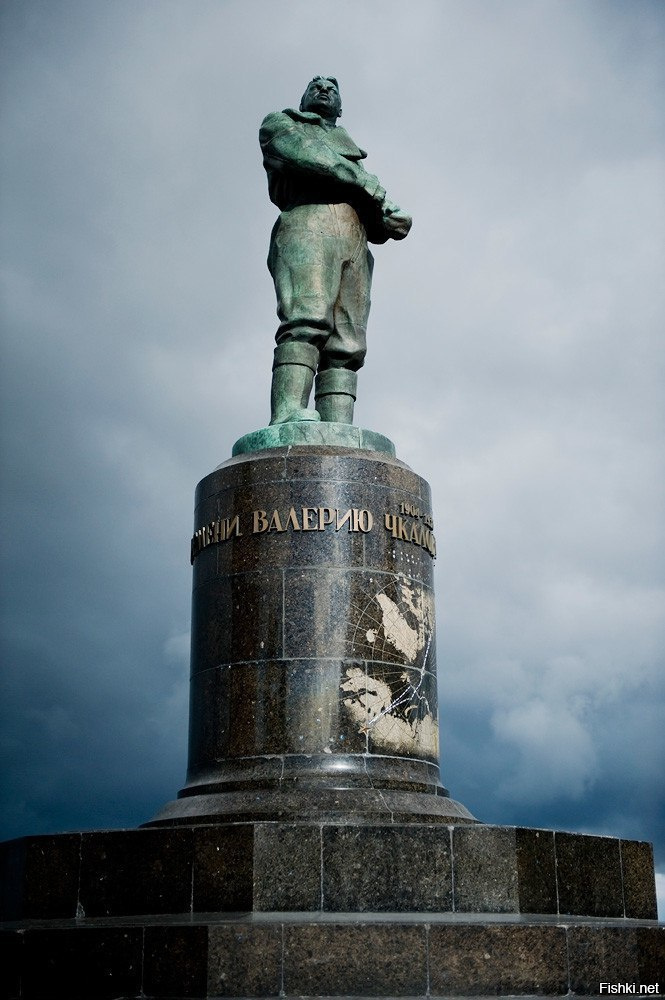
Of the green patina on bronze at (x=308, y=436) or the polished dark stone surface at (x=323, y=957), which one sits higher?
the green patina on bronze at (x=308, y=436)

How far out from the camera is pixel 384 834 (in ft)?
34.1

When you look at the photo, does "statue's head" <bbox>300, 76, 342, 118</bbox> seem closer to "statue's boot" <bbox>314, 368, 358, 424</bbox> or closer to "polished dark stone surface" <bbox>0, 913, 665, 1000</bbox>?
"statue's boot" <bbox>314, 368, 358, 424</bbox>

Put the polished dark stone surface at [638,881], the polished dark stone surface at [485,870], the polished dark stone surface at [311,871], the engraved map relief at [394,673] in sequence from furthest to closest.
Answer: the engraved map relief at [394,673]
the polished dark stone surface at [638,881]
the polished dark stone surface at [485,870]
the polished dark stone surface at [311,871]

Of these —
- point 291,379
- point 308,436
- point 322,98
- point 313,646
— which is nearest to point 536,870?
point 313,646

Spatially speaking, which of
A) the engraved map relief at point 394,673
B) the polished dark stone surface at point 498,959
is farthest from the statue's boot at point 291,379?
the polished dark stone surface at point 498,959

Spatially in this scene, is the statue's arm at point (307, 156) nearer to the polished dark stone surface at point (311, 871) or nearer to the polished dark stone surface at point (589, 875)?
the polished dark stone surface at point (311, 871)

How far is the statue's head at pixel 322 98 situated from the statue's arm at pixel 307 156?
0.47 metres

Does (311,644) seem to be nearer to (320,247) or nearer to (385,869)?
(385,869)

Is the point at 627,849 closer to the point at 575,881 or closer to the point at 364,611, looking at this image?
the point at 575,881

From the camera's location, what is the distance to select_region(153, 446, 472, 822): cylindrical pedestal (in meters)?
11.7

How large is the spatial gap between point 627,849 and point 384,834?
A: 2944 millimetres

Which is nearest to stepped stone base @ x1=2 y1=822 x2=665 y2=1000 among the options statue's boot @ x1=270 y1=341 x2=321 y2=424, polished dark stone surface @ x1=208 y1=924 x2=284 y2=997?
polished dark stone surface @ x1=208 y1=924 x2=284 y2=997

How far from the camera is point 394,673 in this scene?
40.5ft

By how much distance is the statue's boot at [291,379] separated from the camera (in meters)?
14.0
